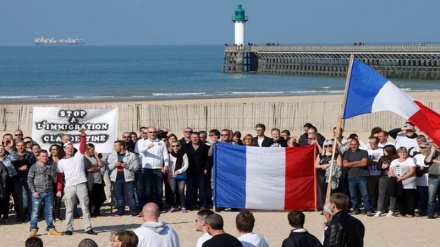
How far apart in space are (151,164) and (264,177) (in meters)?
2.04

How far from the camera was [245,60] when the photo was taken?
103m

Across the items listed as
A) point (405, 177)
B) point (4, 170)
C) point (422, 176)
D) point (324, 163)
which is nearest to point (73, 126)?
point (4, 170)

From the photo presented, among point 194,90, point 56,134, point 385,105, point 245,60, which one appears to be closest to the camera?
point 385,105

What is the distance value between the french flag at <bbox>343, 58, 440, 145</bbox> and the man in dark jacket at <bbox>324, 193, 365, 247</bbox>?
16.3 ft

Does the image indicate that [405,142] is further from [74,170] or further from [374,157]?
[74,170]

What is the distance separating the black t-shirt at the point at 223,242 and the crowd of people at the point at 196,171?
23.8ft

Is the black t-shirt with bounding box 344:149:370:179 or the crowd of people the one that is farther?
the black t-shirt with bounding box 344:149:370:179

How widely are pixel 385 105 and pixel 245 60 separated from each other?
88104 millimetres

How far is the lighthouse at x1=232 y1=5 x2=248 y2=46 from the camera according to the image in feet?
390

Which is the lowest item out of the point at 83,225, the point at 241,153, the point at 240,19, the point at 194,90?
the point at 83,225

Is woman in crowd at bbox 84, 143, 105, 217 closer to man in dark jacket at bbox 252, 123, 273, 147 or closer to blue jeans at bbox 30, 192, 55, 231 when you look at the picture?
blue jeans at bbox 30, 192, 55, 231

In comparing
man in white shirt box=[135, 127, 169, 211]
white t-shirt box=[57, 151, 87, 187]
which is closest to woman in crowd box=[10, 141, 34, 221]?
white t-shirt box=[57, 151, 87, 187]

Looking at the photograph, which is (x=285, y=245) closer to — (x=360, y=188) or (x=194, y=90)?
(x=360, y=188)

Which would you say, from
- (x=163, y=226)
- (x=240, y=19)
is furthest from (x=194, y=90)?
(x=163, y=226)
